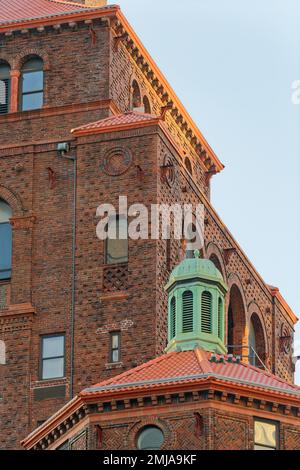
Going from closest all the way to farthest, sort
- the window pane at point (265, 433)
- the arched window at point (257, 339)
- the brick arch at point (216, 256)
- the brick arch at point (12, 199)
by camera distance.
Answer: the window pane at point (265, 433) → the brick arch at point (12, 199) → the brick arch at point (216, 256) → the arched window at point (257, 339)

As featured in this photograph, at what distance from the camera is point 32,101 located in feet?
308

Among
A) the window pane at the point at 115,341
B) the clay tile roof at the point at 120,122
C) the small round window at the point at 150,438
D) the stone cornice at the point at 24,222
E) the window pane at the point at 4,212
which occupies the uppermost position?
the clay tile roof at the point at 120,122

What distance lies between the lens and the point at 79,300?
88.8m

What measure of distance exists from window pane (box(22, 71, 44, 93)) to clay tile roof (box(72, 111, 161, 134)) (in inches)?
140

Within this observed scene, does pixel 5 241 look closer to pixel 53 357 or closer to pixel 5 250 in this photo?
pixel 5 250

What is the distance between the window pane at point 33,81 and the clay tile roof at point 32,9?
206 cm

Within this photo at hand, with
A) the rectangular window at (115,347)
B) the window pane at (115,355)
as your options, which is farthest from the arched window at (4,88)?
the window pane at (115,355)

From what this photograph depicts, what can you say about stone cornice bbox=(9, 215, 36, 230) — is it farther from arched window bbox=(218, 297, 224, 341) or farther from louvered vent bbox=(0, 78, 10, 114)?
arched window bbox=(218, 297, 224, 341)

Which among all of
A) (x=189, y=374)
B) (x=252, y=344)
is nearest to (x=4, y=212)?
(x=252, y=344)

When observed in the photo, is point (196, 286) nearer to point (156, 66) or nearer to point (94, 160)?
point (94, 160)

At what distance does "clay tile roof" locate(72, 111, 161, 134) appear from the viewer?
294 feet

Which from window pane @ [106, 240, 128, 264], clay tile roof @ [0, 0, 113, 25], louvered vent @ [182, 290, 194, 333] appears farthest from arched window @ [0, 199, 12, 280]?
louvered vent @ [182, 290, 194, 333]

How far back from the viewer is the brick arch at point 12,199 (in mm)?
91188

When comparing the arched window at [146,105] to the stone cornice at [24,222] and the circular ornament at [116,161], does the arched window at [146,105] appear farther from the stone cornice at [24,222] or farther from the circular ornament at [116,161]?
the stone cornice at [24,222]
